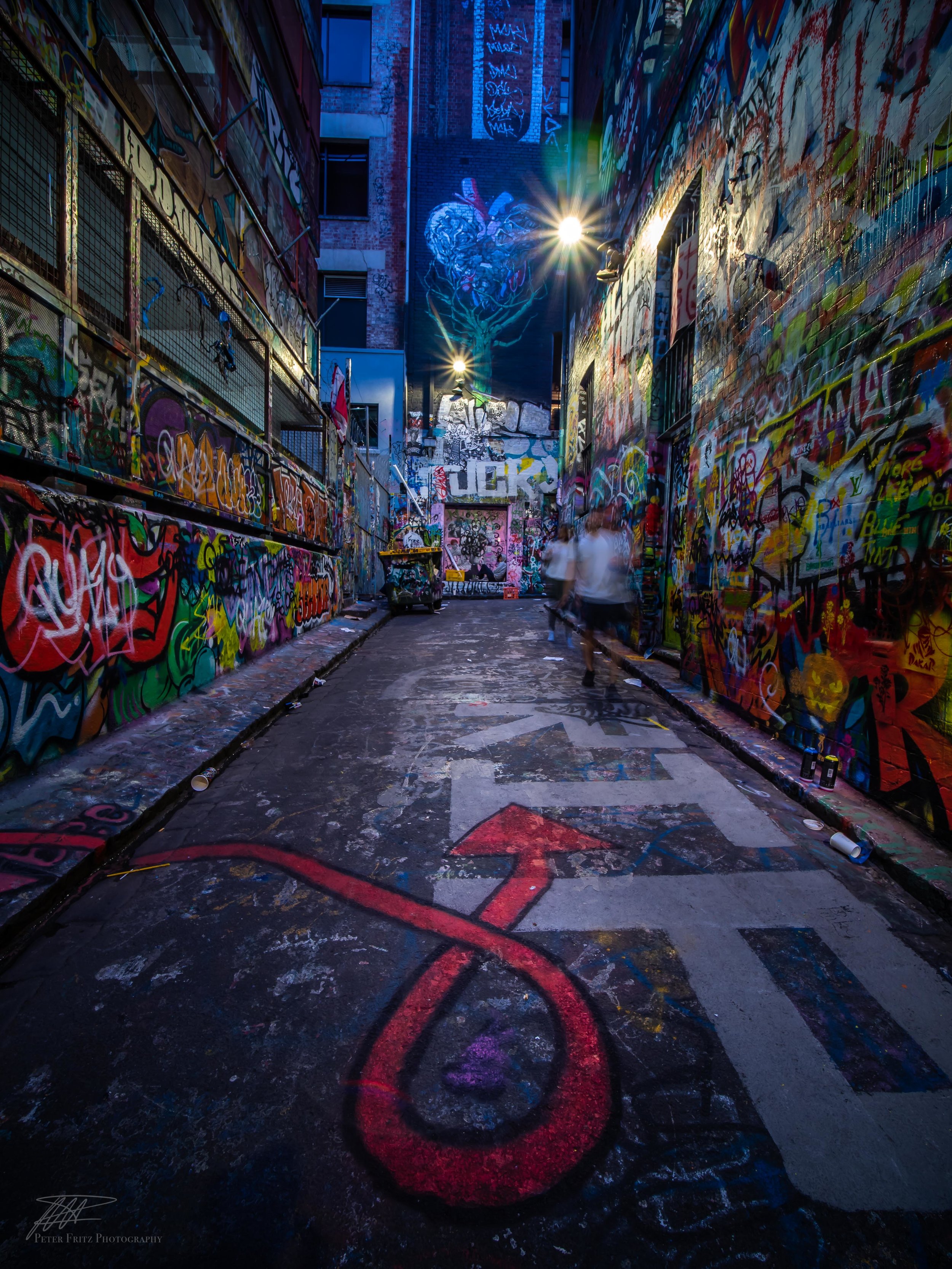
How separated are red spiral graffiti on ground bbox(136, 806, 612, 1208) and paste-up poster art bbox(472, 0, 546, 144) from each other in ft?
93.3

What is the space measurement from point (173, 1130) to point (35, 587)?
305cm

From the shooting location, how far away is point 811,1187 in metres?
1.36

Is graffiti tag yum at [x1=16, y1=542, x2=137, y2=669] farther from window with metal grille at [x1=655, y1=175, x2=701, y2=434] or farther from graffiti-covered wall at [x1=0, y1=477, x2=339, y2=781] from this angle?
window with metal grille at [x1=655, y1=175, x2=701, y2=434]

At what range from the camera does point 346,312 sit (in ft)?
69.8

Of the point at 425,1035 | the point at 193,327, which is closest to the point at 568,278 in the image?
the point at 193,327

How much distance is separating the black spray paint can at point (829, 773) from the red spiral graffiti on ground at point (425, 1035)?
188 centimetres

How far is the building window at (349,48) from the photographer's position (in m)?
20.8

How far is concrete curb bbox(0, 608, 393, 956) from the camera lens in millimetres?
2516

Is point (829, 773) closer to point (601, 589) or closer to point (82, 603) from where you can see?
point (601, 589)

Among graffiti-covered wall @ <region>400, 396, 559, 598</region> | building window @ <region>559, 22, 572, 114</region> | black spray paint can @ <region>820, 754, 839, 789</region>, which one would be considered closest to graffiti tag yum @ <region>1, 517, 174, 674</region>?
black spray paint can @ <region>820, 754, 839, 789</region>

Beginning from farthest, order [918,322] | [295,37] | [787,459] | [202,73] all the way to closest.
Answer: [295,37], [202,73], [787,459], [918,322]

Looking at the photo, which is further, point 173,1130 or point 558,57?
point 558,57

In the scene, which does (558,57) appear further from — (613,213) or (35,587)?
(35,587)

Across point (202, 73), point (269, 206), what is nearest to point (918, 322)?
point (202, 73)
